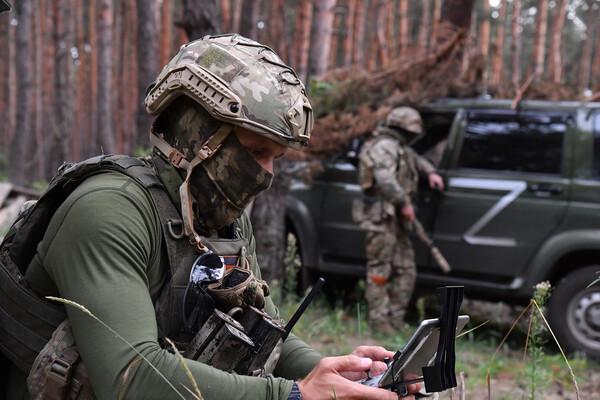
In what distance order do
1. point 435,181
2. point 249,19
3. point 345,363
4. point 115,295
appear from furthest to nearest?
point 249,19, point 435,181, point 345,363, point 115,295

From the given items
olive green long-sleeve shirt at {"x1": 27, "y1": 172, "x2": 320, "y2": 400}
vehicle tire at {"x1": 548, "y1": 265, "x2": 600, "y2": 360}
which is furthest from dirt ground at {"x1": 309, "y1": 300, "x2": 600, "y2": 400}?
olive green long-sleeve shirt at {"x1": 27, "y1": 172, "x2": 320, "y2": 400}

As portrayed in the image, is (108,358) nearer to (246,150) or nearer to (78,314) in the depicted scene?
(78,314)

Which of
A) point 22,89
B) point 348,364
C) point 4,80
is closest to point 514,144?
point 348,364

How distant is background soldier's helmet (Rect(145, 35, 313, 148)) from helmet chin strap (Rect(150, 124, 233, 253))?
Answer: 7 centimetres

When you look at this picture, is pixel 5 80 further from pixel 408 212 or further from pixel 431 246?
pixel 431 246

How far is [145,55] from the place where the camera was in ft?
34.9

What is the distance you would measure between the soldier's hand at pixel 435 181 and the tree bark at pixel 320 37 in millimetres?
4482

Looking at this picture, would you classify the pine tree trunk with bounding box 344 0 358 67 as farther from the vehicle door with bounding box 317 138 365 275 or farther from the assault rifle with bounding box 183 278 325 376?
the assault rifle with bounding box 183 278 325 376

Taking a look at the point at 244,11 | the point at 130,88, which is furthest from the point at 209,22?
the point at 130,88

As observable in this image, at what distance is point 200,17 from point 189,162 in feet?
12.6

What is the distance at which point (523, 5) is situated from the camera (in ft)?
84.8

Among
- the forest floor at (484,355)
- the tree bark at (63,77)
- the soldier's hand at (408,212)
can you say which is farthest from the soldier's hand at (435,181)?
the tree bark at (63,77)

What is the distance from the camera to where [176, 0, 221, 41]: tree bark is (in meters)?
5.65

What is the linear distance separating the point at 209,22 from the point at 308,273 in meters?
2.72
